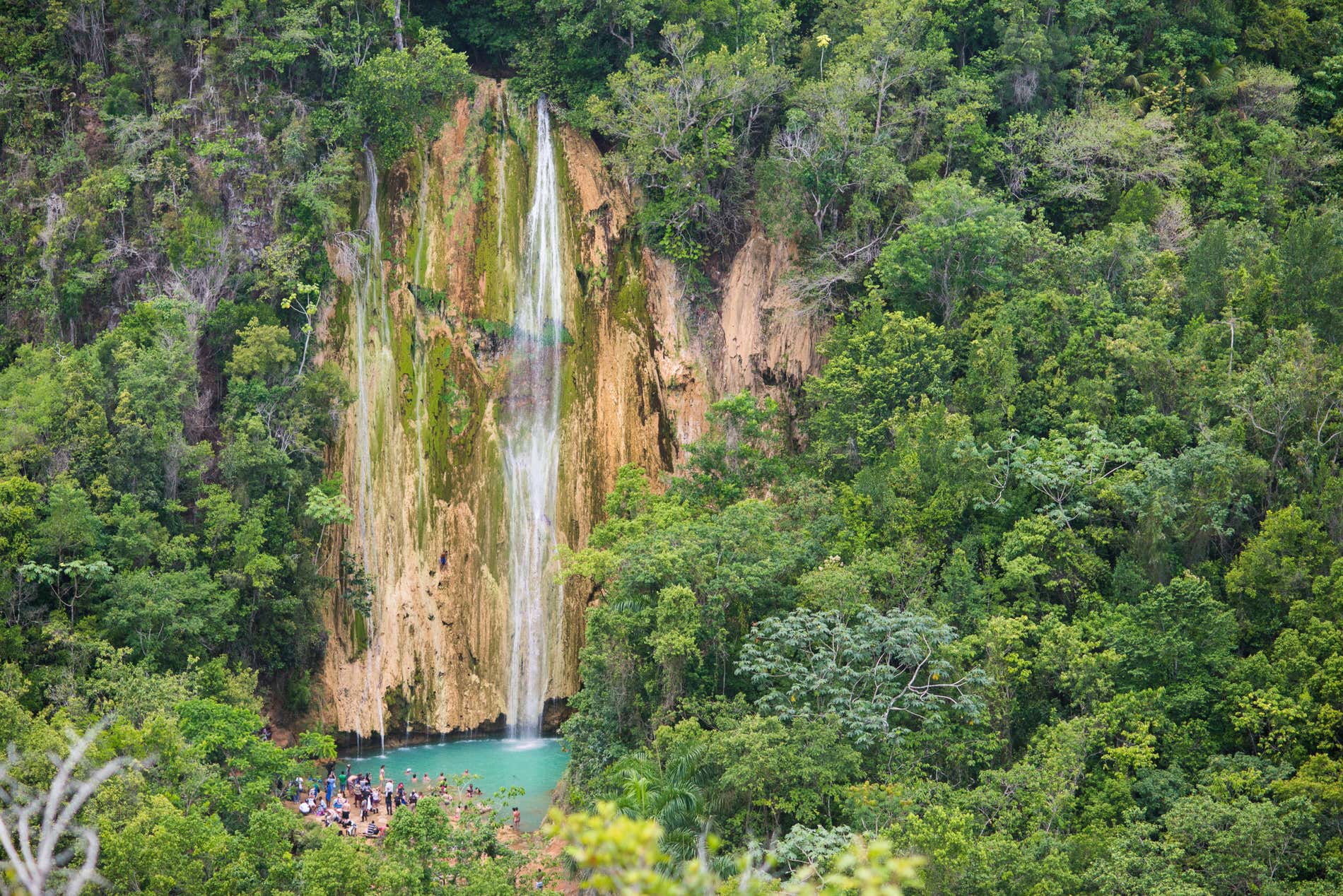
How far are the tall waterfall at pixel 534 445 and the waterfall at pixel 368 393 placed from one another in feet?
9.15

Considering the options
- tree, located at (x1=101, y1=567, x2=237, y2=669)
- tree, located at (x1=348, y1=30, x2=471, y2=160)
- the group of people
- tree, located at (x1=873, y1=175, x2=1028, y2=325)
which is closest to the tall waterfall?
tree, located at (x1=348, y1=30, x2=471, y2=160)

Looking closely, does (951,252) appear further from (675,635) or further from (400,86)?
(400,86)

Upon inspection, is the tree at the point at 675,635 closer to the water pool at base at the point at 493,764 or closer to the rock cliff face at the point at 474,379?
the water pool at base at the point at 493,764

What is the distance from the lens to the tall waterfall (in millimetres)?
28000

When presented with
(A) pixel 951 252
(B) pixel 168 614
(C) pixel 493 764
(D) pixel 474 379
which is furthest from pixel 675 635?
(D) pixel 474 379

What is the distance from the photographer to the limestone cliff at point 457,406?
27.7 metres

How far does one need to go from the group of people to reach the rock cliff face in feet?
7.14

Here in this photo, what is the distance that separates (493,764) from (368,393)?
8133 millimetres

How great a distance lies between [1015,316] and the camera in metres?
24.4

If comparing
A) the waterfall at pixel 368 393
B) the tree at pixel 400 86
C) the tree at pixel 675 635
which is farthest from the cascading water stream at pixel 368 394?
the tree at pixel 675 635

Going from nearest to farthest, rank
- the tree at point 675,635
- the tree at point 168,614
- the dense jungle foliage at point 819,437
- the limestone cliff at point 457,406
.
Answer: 1. the dense jungle foliage at point 819,437
2. the tree at point 675,635
3. the tree at point 168,614
4. the limestone cliff at point 457,406

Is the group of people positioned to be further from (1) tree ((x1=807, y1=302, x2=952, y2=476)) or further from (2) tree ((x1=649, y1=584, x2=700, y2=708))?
(1) tree ((x1=807, y1=302, x2=952, y2=476))

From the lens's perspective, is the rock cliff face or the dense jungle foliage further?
the rock cliff face

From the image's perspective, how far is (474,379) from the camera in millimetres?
28578
